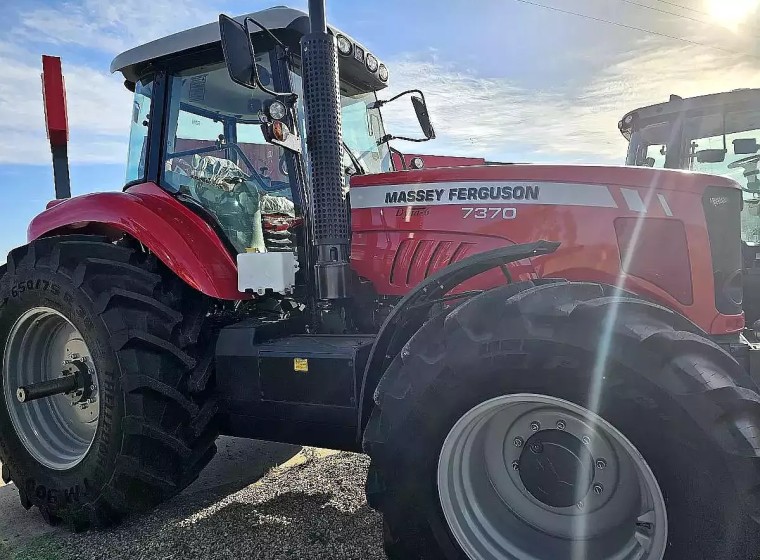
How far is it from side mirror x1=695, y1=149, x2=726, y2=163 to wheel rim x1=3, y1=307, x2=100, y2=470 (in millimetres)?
5589

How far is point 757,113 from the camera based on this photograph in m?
5.78

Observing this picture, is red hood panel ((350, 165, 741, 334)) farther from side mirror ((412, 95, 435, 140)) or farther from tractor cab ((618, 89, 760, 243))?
tractor cab ((618, 89, 760, 243))

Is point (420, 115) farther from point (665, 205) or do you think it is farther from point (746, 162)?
point (746, 162)

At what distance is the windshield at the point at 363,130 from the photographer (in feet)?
11.6

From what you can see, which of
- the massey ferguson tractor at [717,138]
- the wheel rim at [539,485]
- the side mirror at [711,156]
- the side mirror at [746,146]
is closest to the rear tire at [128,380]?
the wheel rim at [539,485]

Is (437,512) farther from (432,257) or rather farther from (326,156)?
(326,156)

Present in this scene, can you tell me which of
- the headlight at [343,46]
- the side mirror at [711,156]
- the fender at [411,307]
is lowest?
the fender at [411,307]

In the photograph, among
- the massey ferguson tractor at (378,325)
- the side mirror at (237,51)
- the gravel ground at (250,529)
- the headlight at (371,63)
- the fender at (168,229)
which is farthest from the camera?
the headlight at (371,63)

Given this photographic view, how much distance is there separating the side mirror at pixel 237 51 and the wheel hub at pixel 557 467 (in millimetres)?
1792

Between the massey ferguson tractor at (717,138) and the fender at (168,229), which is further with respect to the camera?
the massey ferguson tractor at (717,138)

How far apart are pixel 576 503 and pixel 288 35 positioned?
2398mm

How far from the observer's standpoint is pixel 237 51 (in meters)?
2.51

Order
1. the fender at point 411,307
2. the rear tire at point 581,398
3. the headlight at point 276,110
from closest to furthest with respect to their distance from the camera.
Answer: the rear tire at point 581,398 < the fender at point 411,307 < the headlight at point 276,110

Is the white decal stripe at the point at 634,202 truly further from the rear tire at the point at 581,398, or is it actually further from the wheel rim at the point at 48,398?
the wheel rim at the point at 48,398
